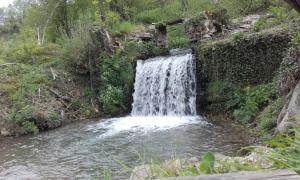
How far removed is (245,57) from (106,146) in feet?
16.4

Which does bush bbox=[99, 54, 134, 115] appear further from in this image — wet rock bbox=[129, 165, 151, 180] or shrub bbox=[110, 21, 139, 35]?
wet rock bbox=[129, 165, 151, 180]

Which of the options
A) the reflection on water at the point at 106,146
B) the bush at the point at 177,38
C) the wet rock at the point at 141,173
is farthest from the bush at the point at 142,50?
the wet rock at the point at 141,173

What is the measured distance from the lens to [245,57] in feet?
38.6

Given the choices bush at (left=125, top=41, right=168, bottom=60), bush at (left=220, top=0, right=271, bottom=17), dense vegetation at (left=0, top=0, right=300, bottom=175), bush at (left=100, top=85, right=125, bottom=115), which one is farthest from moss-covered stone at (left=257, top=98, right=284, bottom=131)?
bush at (left=220, top=0, right=271, bottom=17)

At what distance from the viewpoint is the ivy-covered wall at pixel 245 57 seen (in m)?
11.0

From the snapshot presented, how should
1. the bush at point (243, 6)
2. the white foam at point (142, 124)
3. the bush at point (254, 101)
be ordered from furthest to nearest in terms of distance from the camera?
the bush at point (243, 6) < the white foam at point (142, 124) < the bush at point (254, 101)

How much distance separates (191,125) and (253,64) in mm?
2592

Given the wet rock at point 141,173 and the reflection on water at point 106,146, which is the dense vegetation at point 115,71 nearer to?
the reflection on water at point 106,146

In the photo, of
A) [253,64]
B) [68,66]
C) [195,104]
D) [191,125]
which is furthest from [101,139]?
[68,66]

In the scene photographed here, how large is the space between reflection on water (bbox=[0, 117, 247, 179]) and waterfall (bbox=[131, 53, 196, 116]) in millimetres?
1004

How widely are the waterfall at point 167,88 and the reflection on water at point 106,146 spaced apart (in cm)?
100

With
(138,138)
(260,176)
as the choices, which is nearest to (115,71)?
(138,138)

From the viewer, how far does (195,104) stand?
13156 millimetres

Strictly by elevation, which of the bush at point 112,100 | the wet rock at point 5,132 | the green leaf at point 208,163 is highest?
the green leaf at point 208,163
